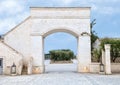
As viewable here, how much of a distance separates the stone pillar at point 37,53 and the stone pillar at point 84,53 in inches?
146

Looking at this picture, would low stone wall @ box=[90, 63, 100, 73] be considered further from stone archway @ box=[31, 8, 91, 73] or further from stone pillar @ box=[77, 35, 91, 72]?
stone archway @ box=[31, 8, 91, 73]

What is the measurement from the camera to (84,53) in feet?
105

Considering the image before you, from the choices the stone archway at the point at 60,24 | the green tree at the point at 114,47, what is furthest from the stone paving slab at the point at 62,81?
the green tree at the point at 114,47

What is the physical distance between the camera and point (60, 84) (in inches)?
786

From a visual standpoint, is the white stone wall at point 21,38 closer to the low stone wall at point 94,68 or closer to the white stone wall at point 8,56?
the white stone wall at point 8,56

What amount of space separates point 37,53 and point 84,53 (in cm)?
462

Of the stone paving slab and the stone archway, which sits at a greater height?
the stone archway

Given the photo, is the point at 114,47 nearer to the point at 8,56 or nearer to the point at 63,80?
the point at 8,56

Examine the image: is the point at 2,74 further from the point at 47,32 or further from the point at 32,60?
the point at 47,32

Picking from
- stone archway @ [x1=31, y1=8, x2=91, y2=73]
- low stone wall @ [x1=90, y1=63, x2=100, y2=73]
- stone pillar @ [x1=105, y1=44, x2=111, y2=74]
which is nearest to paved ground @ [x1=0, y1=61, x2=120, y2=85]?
stone pillar @ [x1=105, y1=44, x2=111, y2=74]

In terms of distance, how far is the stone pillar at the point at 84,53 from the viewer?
31.8 meters

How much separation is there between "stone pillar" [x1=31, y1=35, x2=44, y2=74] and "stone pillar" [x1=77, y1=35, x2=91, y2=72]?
146 inches

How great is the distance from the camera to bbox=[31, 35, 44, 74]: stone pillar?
31781 mm

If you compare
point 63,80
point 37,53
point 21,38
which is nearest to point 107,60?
point 37,53
